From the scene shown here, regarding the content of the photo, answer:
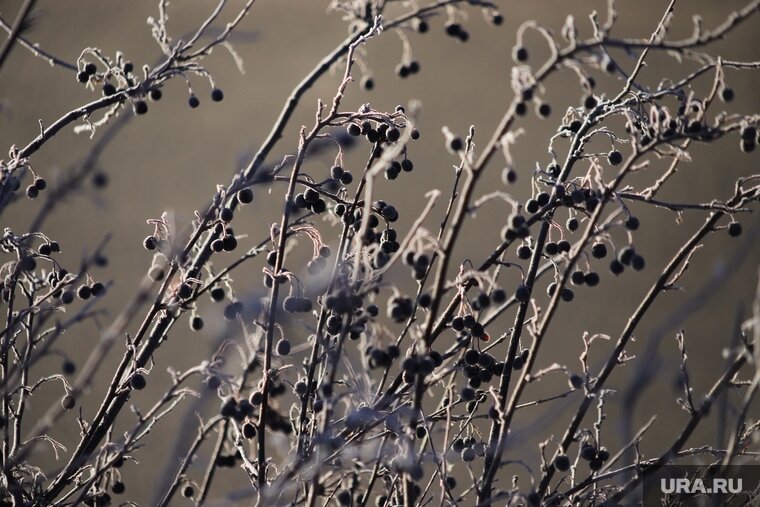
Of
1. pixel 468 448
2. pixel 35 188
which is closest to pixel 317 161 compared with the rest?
pixel 35 188

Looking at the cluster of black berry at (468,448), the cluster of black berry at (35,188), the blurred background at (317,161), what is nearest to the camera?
the cluster of black berry at (468,448)

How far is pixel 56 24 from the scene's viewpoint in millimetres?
2799

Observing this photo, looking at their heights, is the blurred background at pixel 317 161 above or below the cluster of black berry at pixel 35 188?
above

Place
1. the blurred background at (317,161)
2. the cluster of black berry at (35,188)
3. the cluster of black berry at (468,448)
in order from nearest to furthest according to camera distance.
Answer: the cluster of black berry at (468,448) → the cluster of black berry at (35,188) → the blurred background at (317,161)

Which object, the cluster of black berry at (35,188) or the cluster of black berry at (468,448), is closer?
the cluster of black berry at (468,448)

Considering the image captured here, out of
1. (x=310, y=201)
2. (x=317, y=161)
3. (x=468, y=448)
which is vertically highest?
(x=317, y=161)

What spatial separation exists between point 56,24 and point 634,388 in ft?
9.02

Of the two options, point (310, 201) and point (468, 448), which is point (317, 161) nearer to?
point (310, 201)

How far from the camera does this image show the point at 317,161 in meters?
2.53

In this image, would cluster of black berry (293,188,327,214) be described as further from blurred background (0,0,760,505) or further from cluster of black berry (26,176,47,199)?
blurred background (0,0,760,505)

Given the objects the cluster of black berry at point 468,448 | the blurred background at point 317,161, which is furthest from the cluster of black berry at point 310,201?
the blurred background at point 317,161

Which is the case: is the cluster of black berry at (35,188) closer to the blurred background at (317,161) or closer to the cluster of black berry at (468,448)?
the cluster of black berry at (468,448)

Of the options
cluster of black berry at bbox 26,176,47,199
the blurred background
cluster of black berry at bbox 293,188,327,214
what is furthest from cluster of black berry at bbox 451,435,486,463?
the blurred background

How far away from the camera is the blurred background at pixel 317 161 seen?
8.41ft
